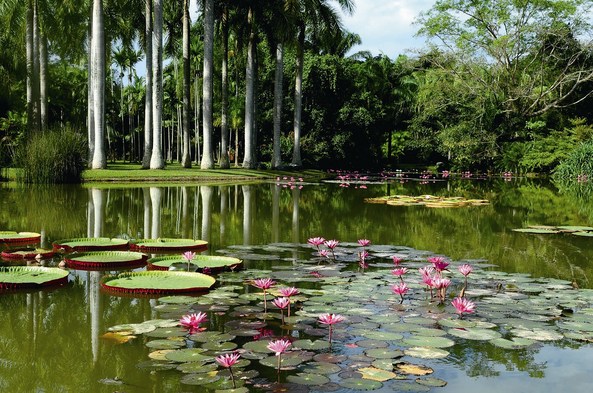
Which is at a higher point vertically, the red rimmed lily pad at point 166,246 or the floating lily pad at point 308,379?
the red rimmed lily pad at point 166,246

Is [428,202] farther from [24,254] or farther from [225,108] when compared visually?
[225,108]

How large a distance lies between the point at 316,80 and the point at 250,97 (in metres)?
12.0

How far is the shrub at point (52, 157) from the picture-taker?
21.2m

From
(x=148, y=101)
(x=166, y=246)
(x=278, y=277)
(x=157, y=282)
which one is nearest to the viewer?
(x=157, y=282)

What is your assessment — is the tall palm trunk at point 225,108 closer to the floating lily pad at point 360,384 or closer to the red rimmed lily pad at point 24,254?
the red rimmed lily pad at point 24,254

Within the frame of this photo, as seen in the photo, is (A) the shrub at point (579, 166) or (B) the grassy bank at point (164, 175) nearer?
(B) the grassy bank at point (164, 175)

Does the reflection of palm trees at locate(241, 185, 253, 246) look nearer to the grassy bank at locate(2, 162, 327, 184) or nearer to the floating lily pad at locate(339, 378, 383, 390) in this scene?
the floating lily pad at locate(339, 378, 383, 390)

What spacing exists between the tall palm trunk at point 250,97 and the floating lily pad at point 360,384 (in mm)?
29951

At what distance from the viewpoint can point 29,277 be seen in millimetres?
6090

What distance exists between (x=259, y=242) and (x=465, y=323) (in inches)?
202

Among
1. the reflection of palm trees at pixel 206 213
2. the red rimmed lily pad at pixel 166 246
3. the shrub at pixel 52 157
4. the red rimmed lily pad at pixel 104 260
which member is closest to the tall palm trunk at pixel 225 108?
the shrub at pixel 52 157

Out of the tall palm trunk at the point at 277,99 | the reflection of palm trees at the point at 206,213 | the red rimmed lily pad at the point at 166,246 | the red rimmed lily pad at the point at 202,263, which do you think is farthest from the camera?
the tall palm trunk at the point at 277,99

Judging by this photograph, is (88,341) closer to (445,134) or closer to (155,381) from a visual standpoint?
(155,381)

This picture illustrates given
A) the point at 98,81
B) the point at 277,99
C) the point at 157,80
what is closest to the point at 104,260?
the point at 98,81
